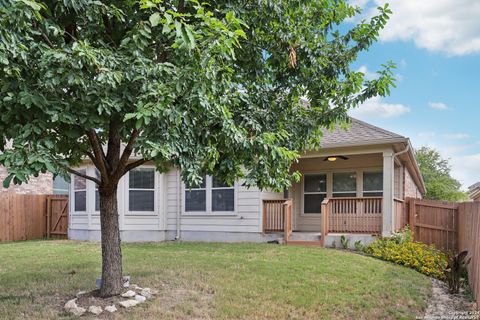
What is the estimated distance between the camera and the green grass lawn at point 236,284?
5.52 meters

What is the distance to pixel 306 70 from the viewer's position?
581 cm

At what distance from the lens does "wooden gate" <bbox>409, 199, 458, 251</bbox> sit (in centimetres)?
1107

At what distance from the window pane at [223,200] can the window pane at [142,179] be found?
2330 mm

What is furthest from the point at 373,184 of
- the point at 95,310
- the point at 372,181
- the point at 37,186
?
the point at 37,186

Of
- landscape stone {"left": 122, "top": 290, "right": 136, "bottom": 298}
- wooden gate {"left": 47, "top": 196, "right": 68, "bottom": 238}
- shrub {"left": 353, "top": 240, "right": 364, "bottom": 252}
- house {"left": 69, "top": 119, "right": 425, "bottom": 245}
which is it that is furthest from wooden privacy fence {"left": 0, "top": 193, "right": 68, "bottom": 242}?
landscape stone {"left": 122, "top": 290, "right": 136, "bottom": 298}

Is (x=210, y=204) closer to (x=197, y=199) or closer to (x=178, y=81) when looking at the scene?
(x=197, y=199)

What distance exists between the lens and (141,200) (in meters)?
13.6

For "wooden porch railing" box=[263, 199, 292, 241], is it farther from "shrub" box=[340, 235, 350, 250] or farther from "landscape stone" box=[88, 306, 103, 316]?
"landscape stone" box=[88, 306, 103, 316]

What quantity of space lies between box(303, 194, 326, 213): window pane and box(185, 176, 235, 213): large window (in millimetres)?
2718

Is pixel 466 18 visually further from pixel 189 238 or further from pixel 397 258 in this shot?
pixel 189 238

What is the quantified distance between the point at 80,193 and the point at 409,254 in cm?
1125

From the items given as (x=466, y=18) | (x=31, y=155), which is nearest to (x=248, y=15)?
(x=31, y=155)

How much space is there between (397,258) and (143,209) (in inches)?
323

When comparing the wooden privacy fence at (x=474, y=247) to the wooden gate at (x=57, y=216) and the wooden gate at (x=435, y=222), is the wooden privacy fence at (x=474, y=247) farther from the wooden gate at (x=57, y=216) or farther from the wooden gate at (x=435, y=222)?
the wooden gate at (x=57, y=216)
